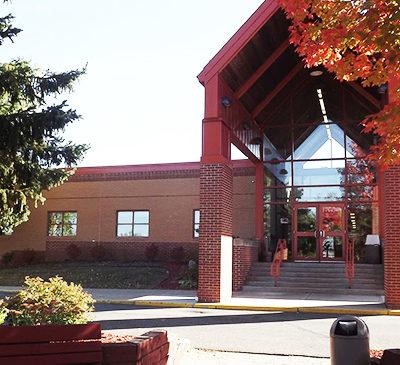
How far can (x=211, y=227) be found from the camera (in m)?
15.7

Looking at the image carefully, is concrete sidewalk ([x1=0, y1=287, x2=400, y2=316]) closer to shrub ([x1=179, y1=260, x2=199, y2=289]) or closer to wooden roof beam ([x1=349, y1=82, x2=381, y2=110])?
shrub ([x1=179, y1=260, x2=199, y2=289])

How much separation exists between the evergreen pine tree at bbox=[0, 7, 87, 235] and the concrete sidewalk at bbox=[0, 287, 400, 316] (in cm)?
444

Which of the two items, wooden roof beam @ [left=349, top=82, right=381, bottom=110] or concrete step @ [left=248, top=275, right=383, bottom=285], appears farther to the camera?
wooden roof beam @ [left=349, top=82, right=381, bottom=110]

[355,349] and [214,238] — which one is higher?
[214,238]

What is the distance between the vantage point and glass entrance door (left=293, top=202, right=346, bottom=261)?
70.7 ft

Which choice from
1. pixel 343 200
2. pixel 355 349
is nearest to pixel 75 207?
pixel 343 200

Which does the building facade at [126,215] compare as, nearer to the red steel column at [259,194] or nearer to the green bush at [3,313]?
the red steel column at [259,194]

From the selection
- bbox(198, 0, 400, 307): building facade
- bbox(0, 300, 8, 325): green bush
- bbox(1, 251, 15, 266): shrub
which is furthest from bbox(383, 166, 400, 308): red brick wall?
bbox(1, 251, 15, 266): shrub

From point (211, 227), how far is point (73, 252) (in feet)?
44.1

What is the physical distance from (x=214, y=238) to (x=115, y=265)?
10.3m

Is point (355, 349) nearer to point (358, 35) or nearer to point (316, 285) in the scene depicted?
point (358, 35)

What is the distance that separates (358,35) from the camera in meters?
5.76

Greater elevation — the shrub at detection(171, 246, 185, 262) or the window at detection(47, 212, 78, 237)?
the window at detection(47, 212, 78, 237)

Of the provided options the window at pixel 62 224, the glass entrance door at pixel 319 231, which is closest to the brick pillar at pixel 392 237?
the glass entrance door at pixel 319 231
